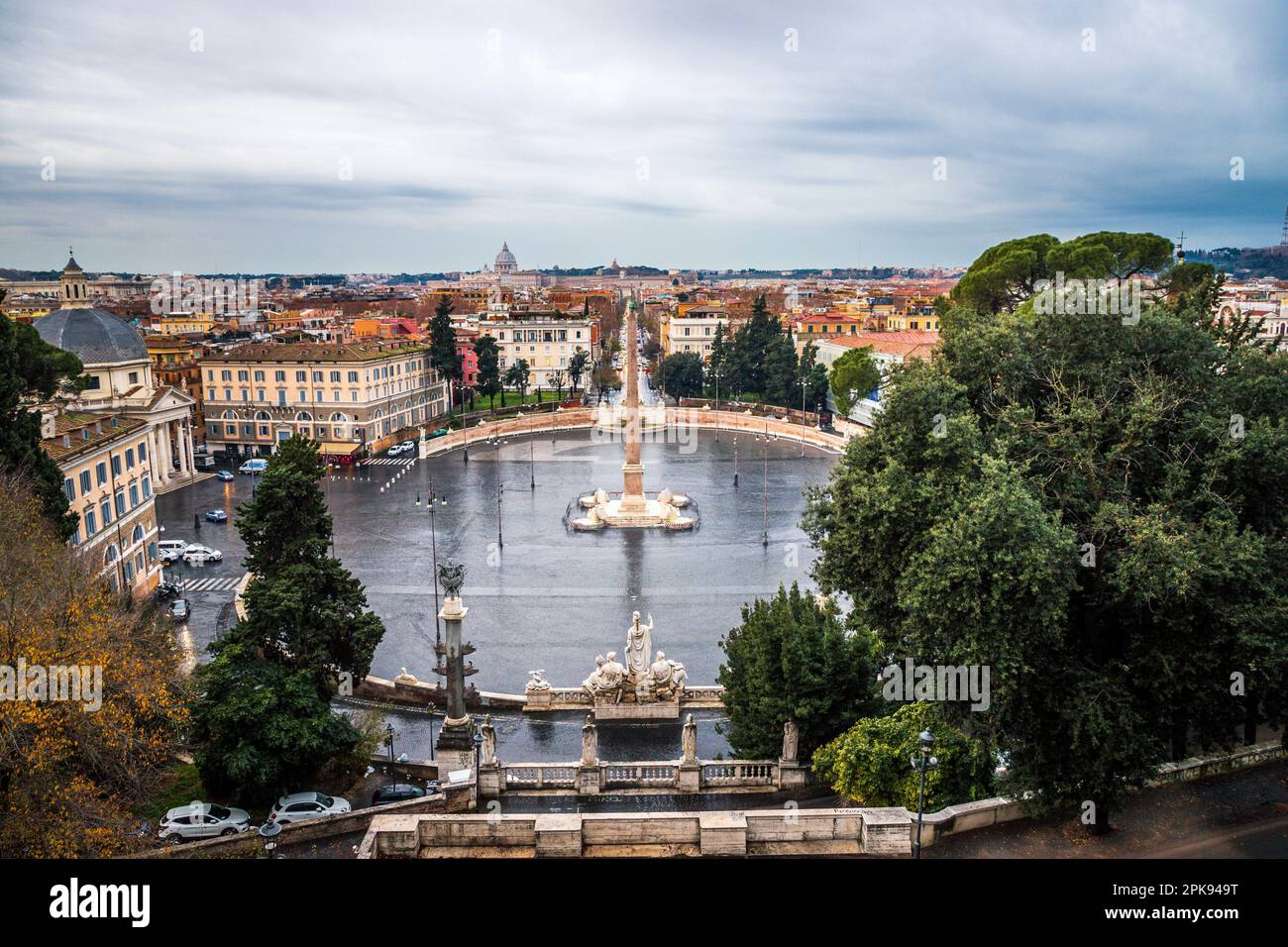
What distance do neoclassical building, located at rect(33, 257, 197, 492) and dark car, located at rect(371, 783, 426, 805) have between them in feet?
141

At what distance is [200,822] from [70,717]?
4.37 m

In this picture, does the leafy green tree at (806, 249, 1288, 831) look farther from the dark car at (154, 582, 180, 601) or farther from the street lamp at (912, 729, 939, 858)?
the dark car at (154, 582, 180, 601)

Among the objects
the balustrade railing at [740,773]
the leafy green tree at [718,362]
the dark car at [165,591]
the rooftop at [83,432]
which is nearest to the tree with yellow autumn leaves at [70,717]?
the balustrade railing at [740,773]

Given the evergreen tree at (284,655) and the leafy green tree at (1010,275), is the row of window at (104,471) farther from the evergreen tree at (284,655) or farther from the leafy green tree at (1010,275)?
the leafy green tree at (1010,275)

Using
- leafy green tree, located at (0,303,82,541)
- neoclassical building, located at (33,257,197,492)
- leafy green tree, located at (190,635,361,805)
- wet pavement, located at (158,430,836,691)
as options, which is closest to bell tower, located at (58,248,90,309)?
neoclassical building, located at (33,257,197,492)

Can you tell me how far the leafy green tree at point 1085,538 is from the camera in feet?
47.3

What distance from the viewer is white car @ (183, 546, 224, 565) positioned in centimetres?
4331

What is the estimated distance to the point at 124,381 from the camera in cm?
5897

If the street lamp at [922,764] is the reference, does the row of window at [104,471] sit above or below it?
above

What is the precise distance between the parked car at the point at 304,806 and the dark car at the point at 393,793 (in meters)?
0.68

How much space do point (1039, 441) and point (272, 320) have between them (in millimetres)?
125393

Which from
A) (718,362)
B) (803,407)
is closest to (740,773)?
(803,407)

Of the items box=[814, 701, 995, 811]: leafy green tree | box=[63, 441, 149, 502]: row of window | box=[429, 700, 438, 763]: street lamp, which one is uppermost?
box=[63, 441, 149, 502]: row of window
